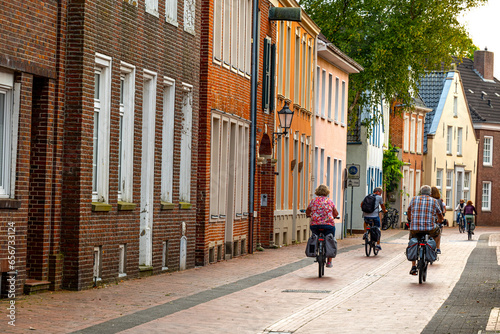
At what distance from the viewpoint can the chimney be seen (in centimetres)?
8000

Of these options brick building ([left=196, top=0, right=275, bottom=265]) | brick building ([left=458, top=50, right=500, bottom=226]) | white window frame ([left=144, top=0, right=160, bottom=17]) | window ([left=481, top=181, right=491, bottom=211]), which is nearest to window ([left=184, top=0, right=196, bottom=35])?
brick building ([left=196, top=0, right=275, bottom=265])

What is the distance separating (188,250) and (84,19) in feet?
23.4

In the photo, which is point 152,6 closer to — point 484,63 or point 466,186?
point 466,186

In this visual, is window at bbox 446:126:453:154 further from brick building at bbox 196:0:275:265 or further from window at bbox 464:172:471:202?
brick building at bbox 196:0:275:265

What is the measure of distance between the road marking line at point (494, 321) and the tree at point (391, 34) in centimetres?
3148

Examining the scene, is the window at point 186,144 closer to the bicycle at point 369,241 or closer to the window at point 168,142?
the window at point 168,142

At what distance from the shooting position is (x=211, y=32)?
2223 centimetres

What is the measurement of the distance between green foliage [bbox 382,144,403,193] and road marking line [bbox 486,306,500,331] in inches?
1766

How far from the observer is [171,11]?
64.2ft

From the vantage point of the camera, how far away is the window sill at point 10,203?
13.3m

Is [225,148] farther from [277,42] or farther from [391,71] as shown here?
[391,71]

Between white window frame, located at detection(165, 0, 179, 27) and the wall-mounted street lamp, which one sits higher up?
white window frame, located at detection(165, 0, 179, 27)

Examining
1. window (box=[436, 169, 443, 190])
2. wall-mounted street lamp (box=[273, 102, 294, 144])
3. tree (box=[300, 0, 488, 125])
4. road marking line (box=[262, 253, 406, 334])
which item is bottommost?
road marking line (box=[262, 253, 406, 334])

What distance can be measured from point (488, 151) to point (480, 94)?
4713mm
